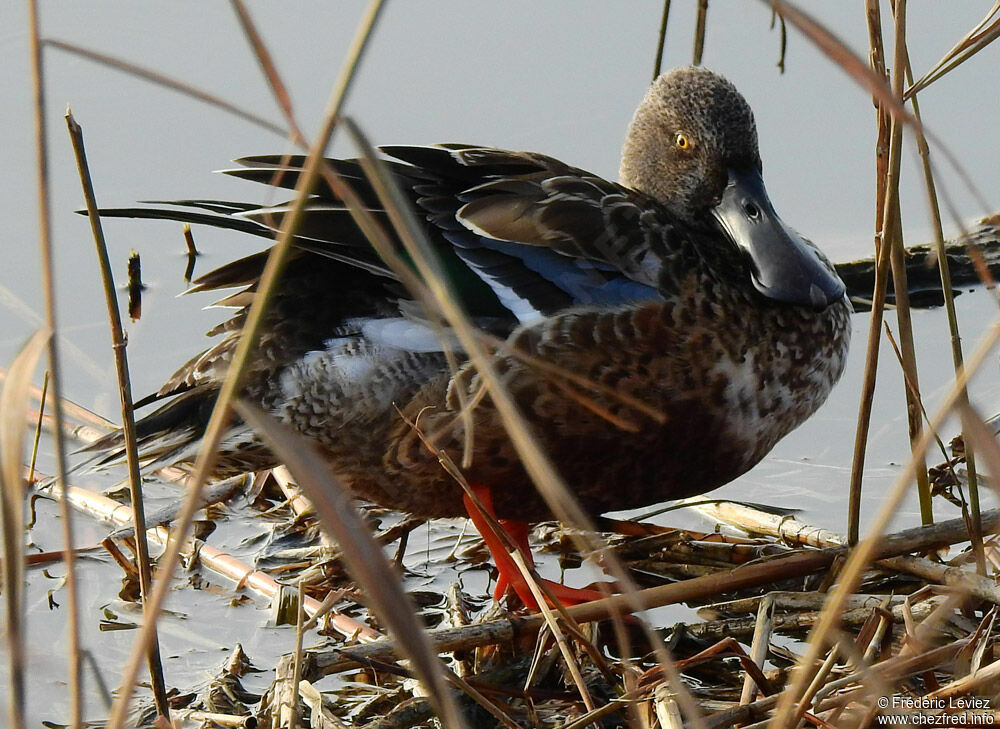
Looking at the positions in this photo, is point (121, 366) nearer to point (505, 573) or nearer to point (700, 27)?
point (505, 573)

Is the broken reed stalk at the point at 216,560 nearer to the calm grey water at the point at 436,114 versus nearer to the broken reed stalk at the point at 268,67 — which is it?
the calm grey water at the point at 436,114

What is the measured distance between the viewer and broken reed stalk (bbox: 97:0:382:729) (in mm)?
1181

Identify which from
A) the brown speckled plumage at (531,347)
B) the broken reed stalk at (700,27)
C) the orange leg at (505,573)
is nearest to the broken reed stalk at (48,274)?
the brown speckled plumage at (531,347)

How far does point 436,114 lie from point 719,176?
6.40 ft

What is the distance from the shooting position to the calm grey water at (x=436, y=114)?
4.55 meters

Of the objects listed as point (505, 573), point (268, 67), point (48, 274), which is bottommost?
point (505, 573)

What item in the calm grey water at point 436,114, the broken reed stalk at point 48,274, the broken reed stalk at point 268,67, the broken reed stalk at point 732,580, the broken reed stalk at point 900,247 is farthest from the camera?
the calm grey water at point 436,114

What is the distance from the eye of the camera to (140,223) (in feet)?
17.1

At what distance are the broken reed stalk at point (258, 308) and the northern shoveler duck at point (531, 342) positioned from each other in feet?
5.72

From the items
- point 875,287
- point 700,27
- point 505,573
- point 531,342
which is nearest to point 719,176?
point 700,27

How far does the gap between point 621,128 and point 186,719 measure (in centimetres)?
331

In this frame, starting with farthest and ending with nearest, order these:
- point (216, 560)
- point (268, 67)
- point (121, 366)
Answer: point (216, 560) < point (121, 366) < point (268, 67)

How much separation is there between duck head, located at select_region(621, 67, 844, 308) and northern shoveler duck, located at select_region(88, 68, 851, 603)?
14 mm

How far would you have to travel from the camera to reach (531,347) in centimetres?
321
